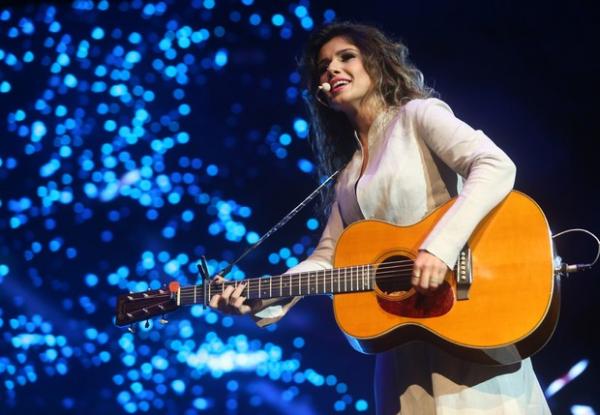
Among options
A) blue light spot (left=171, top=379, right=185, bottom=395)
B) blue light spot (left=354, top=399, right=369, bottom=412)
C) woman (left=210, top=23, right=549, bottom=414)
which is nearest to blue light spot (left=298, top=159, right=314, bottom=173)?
woman (left=210, top=23, right=549, bottom=414)

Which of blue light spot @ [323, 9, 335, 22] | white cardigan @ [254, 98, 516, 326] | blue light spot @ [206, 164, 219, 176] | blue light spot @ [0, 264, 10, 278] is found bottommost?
white cardigan @ [254, 98, 516, 326]

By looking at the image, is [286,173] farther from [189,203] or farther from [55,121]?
[55,121]

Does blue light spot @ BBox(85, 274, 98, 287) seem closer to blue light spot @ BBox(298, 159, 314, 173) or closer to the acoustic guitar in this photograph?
blue light spot @ BBox(298, 159, 314, 173)

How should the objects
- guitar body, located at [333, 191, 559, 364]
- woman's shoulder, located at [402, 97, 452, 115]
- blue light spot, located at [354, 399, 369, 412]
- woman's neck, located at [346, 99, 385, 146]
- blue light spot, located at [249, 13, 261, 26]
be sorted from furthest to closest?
blue light spot, located at [249, 13, 261, 26] < blue light spot, located at [354, 399, 369, 412] < woman's neck, located at [346, 99, 385, 146] < woman's shoulder, located at [402, 97, 452, 115] < guitar body, located at [333, 191, 559, 364]

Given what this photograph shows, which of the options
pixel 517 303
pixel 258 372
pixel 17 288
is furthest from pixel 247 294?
pixel 17 288

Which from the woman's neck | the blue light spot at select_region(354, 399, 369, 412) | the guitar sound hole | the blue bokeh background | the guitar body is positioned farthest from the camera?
the blue light spot at select_region(354, 399, 369, 412)

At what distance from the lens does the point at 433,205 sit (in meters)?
1.92

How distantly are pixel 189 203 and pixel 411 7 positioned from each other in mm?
1595

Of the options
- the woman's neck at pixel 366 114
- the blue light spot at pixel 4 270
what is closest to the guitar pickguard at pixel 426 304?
the woman's neck at pixel 366 114

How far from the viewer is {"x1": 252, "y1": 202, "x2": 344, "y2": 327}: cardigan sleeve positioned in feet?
7.09

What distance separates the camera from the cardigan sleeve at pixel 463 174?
5.37 ft

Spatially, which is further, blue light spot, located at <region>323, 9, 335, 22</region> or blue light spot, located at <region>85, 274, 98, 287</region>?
blue light spot, located at <region>85, 274, 98, 287</region>

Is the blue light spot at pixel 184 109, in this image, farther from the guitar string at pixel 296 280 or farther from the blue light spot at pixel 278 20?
the guitar string at pixel 296 280

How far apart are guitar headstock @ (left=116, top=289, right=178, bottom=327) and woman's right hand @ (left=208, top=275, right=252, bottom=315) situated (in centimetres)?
18
